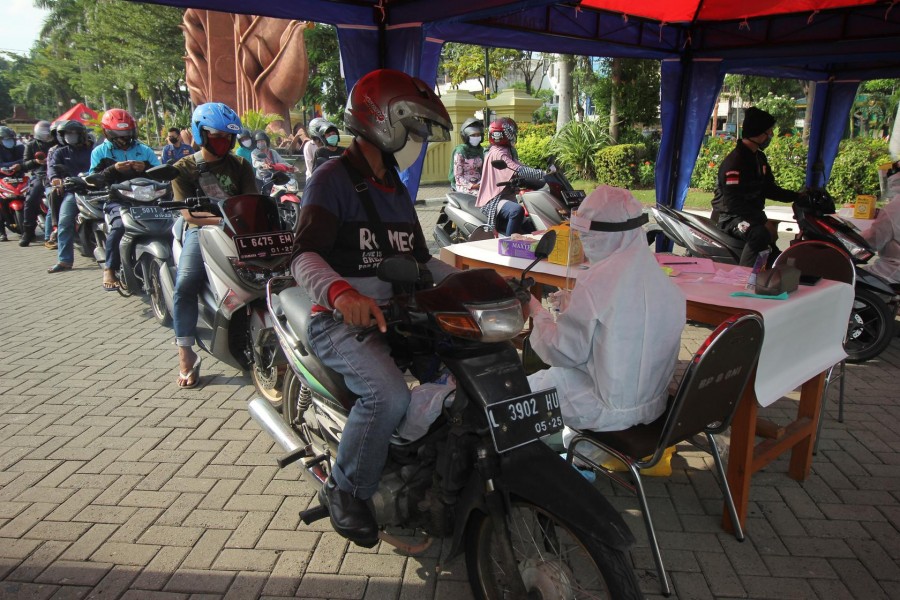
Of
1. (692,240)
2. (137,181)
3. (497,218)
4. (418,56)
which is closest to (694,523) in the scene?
(692,240)

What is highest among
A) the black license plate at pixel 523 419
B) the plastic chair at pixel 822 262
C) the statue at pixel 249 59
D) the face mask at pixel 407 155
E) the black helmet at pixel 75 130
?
the statue at pixel 249 59

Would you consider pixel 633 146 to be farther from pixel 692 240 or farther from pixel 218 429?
pixel 218 429

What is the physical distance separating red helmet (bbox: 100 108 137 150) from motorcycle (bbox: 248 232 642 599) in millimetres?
5056

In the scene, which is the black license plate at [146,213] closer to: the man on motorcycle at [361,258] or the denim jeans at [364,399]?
the man on motorcycle at [361,258]

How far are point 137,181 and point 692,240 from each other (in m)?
5.24

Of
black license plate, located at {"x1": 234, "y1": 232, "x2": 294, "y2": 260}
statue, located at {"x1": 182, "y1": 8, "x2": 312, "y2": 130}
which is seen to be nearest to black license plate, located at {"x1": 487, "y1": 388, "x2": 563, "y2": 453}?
black license plate, located at {"x1": 234, "y1": 232, "x2": 294, "y2": 260}

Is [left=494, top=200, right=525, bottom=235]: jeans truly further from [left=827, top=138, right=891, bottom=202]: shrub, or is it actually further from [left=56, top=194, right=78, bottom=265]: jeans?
[left=827, top=138, right=891, bottom=202]: shrub

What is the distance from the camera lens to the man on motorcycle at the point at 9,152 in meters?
10.5

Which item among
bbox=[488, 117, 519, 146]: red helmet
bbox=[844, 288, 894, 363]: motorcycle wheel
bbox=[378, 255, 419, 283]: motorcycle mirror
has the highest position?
bbox=[488, 117, 519, 146]: red helmet

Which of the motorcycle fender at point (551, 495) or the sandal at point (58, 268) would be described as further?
the sandal at point (58, 268)

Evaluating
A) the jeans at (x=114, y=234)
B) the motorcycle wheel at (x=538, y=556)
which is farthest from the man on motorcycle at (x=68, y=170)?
the motorcycle wheel at (x=538, y=556)

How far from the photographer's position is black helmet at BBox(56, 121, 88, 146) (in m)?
7.95

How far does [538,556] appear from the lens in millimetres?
2061

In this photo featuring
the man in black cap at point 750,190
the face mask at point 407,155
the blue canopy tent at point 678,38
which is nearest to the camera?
the face mask at point 407,155
